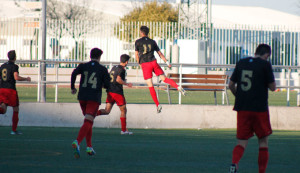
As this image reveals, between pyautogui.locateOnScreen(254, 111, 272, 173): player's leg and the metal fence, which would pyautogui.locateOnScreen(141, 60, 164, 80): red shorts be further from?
the metal fence

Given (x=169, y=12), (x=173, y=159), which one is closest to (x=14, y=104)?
(x=173, y=159)

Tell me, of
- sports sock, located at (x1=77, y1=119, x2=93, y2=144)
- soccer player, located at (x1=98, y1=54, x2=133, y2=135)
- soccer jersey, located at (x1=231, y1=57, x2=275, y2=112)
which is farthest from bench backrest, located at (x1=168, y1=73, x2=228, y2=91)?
soccer jersey, located at (x1=231, y1=57, x2=275, y2=112)

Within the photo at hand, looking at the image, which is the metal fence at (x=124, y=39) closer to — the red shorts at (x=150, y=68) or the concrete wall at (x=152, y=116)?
the concrete wall at (x=152, y=116)

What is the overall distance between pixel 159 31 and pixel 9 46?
27.0 ft

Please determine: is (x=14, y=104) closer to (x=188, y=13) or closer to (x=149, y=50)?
(x=149, y=50)

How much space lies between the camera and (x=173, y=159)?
29.5ft

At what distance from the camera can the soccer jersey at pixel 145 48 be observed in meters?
13.6

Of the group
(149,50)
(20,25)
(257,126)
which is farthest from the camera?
(20,25)

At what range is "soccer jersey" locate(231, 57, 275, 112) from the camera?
7262mm

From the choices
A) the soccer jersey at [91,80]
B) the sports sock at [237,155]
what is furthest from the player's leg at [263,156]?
the soccer jersey at [91,80]

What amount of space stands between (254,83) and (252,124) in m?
0.50

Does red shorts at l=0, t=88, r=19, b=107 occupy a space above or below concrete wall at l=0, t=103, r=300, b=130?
above

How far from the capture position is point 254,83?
7.29 metres

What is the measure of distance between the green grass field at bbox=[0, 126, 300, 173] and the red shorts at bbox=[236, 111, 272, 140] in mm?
796
